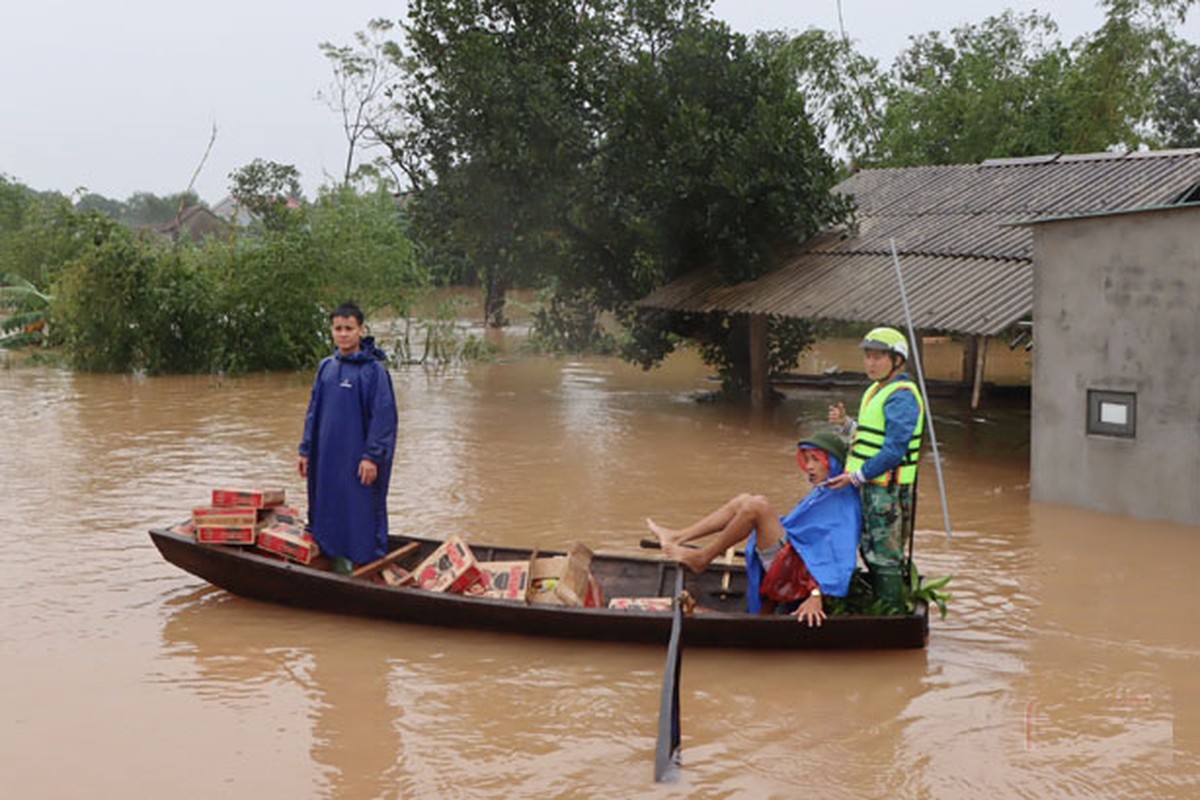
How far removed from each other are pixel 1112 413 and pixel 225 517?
7472 millimetres

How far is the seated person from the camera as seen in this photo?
24.1 ft

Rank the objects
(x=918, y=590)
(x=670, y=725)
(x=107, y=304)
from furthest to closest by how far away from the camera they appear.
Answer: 1. (x=107, y=304)
2. (x=918, y=590)
3. (x=670, y=725)

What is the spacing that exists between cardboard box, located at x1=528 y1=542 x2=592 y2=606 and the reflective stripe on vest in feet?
5.98

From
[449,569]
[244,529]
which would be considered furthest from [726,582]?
[244,529]

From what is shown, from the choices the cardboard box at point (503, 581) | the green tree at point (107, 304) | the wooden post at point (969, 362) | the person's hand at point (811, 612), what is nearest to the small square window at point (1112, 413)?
the person's hand at point (811, 612)

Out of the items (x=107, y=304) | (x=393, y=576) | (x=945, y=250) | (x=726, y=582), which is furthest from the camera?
(x=107, y=304)

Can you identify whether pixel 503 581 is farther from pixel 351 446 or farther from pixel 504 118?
pixel 504 118

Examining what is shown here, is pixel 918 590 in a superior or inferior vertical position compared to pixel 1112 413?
inferior

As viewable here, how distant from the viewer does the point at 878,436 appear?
723cm

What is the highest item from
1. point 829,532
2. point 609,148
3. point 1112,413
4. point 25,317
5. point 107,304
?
point 609,148

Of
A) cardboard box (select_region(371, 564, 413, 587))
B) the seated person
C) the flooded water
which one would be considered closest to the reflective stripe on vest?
the seated person

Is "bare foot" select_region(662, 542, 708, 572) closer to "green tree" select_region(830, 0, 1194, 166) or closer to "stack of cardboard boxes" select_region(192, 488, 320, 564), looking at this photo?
"stack of cardboard boxes" select_region(192, 488, 320, 564)

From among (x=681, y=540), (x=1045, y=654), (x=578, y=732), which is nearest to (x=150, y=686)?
(x=578, y=732)

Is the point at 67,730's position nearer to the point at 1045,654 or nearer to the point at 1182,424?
the point at 1045,654
